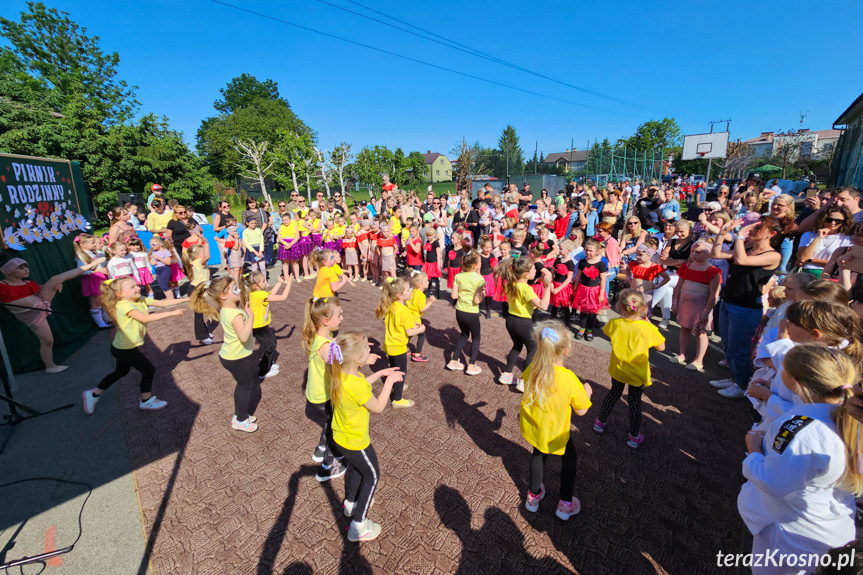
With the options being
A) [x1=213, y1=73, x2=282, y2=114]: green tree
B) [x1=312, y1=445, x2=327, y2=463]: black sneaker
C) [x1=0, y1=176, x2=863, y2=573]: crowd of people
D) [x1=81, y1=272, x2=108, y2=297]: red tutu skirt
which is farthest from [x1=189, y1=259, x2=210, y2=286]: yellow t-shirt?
[x1=213, y1=73, x2=282, y2=114]: green tree

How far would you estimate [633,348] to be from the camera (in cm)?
362

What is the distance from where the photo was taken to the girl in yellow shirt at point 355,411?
2.78 m

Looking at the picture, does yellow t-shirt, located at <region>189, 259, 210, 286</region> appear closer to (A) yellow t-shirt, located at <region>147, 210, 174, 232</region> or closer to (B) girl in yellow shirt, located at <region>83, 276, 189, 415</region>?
(B) girl in yellow shirt, located at <region>83, 276, 189, 415</region>

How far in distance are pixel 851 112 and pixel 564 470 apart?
28209 millimetres

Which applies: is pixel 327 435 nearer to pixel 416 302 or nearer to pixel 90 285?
pixel 416 302

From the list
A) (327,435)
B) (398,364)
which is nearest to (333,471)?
(327,435)

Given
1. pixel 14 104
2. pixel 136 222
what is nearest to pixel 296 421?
pixel 136 222

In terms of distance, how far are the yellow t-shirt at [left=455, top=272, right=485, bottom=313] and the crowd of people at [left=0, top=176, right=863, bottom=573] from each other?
0.01m

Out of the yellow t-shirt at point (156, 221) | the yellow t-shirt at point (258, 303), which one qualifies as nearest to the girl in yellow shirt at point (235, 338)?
the yellow t-shirt at point (258, 303)

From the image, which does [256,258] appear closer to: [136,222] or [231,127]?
[136,222]

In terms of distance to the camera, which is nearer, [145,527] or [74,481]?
[145,527]

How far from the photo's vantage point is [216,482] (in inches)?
142

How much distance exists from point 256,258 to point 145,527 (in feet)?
25.2

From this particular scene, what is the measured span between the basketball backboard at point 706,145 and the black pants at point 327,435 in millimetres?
28099
